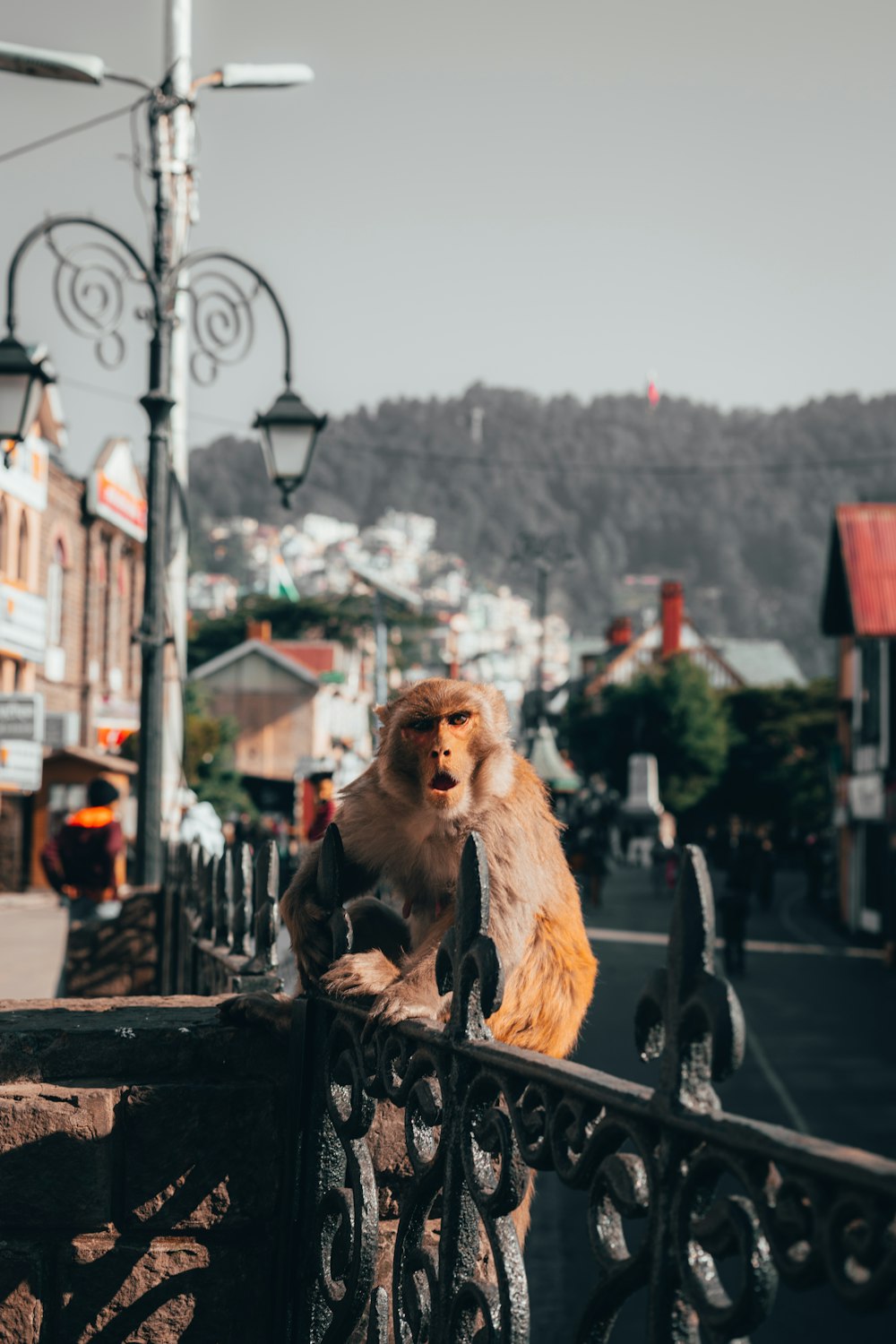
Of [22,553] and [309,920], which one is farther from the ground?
[22,553]

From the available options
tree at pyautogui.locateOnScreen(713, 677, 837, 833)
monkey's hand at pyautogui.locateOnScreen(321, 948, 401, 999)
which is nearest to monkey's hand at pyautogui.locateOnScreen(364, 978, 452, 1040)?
monkey's hand at pyautogui.locateOnScreen(321, 948, 401, 999)

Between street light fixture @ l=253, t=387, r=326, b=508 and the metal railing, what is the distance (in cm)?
288

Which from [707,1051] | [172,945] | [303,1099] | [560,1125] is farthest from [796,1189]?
[172,945]

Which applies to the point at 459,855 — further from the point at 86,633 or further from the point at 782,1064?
the point at 86,633

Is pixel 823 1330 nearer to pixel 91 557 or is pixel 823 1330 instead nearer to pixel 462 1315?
pixel 462 1315

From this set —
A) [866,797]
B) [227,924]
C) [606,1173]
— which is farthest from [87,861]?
[866,797]

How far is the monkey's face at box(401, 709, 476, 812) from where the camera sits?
11.5 feet

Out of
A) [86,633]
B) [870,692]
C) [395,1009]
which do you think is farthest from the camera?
[86,633]

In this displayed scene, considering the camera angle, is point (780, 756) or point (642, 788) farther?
point (780, 756)

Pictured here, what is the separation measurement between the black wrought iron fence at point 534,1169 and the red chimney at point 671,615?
90741 mm

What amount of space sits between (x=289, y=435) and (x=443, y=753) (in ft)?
22.8

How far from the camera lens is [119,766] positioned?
3133cm

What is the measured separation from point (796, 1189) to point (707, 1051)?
24 centimetres

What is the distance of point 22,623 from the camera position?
29.2m
